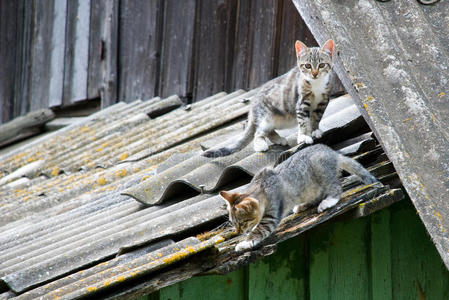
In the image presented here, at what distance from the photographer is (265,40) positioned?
641 centimetres

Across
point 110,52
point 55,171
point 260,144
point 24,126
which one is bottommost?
point 260,144

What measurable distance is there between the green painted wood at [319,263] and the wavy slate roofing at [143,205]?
13.8 inches

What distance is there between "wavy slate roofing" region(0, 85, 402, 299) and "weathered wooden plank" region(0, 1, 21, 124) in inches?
174

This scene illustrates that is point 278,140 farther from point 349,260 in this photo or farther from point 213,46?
point 213,46

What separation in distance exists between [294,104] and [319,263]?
113 centimetres

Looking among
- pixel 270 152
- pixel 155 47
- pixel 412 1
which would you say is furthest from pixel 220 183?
pixel 155 47

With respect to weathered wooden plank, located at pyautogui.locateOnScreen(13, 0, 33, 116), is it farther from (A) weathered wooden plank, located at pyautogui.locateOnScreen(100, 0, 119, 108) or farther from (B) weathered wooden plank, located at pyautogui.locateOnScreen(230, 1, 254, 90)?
(B) weathered wooden plank, located at pyautogui.locateOnScreen(230, 1, 254, 90)

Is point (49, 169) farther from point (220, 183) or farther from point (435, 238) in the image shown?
point (435, 238)

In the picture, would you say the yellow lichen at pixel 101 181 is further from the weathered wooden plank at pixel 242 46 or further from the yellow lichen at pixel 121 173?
the weathered wooden plank at pixel 242 46

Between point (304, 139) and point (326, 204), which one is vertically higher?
point (304, 139)

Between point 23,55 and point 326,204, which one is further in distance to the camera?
point 23,55

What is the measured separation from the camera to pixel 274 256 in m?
3.98

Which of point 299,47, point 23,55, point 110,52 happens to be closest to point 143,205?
point 299,47

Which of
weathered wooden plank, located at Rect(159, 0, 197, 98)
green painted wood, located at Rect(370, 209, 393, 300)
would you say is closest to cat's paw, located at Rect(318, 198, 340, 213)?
green painted wood, located at Rect(370, 209, 393, 300)
